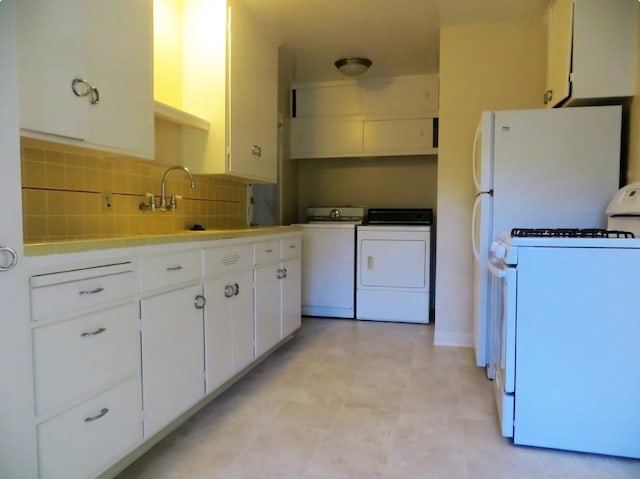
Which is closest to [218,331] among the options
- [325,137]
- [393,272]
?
[393,272]

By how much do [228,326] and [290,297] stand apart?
0.95 m

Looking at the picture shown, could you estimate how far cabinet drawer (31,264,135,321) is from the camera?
4.00 feet

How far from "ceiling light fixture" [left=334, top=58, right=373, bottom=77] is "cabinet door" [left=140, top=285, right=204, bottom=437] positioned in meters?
2.57

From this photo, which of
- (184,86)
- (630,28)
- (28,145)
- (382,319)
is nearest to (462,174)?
(630,28)

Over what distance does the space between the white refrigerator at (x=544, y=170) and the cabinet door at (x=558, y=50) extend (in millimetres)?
207

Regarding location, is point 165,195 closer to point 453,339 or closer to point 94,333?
point 94,333

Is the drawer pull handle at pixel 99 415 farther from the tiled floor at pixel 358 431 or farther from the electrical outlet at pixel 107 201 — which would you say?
the electrical outlet at pixel 107 201

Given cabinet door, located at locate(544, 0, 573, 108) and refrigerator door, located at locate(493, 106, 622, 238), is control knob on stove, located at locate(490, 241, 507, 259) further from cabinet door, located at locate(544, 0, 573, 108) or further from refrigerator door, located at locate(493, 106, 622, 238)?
cabinet door, located at locate(544, 0, 573, 108)

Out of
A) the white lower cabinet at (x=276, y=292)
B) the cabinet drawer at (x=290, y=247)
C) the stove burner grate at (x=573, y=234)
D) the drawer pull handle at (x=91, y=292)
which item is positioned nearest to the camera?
the drawer pull handle at (x=91, y=292)

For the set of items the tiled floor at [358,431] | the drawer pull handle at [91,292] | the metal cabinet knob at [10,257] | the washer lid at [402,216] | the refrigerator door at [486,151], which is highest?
the refrigerator door at [486,151]

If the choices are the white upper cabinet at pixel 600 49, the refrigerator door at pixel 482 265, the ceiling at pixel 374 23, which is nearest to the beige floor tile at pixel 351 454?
the refrigerator door at pixel 482 265

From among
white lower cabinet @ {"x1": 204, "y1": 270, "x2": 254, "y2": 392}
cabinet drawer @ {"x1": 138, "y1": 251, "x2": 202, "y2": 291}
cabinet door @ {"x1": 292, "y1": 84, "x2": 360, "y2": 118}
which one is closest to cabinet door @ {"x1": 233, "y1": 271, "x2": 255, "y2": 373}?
white lower cabinet @ {"x1": 204, "y1": 270, "x2": 254, "y2": 392}

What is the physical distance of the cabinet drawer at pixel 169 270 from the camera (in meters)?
1.67

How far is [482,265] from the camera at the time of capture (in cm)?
267
